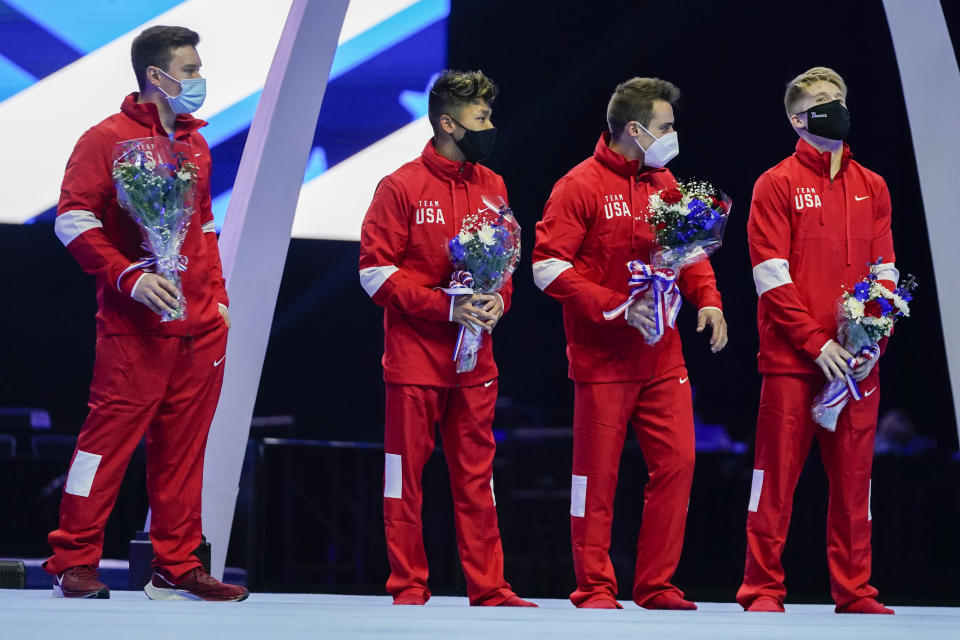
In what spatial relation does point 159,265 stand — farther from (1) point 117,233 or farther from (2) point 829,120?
(2) point 829,120

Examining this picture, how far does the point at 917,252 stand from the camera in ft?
39.7

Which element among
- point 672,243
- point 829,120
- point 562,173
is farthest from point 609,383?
point 562,173

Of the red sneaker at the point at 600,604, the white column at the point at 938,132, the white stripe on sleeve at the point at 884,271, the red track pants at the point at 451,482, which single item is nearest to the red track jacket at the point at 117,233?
the red track pants at the point at 451,482

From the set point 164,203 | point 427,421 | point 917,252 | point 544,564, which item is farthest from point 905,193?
point 164,203

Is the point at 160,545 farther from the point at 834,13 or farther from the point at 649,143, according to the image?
the point at 834,13

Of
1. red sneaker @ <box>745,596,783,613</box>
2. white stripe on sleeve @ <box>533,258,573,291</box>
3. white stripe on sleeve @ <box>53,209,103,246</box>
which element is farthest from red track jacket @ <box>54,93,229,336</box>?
red sneaker @ <box>745,596,783,613</box>

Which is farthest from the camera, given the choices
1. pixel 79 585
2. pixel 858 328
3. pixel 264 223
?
pixel 264 223

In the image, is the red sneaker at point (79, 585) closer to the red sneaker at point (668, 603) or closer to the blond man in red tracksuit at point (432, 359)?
the blond man in red tracksuit at point (432, 359)

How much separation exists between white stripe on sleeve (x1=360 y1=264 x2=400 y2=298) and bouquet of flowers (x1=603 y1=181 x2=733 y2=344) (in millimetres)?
811

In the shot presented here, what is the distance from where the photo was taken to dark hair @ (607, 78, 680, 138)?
482 cm

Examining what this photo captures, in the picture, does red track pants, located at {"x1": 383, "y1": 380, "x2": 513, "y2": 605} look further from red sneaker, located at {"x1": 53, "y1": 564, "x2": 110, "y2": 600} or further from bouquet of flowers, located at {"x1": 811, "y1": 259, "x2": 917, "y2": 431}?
bouquet of flowers, located at {"x1": 811, "y1": 259, "x2": 917, "y2": 431}

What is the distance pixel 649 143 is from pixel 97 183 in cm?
207

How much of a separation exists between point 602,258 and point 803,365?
34.4 inches

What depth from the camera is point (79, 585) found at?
13.4 ft
